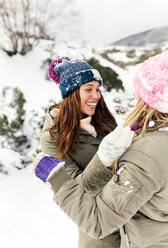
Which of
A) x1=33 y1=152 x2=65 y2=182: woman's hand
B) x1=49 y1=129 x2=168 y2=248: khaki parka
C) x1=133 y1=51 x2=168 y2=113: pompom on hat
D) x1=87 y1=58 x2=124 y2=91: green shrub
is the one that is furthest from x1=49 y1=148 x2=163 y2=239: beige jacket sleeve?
x1=87 y1=58 x2=124 y2=91: green shrub

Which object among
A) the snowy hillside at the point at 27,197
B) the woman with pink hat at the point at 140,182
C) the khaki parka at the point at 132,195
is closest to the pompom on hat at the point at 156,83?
the woman with pink hat at the point at 140,182

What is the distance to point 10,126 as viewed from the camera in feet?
12.4

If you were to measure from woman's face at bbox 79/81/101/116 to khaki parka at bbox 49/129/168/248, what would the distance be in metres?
0.78

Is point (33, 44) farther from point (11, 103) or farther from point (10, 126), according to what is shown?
point (10, 126)

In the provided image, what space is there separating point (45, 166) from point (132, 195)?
0.42 metres

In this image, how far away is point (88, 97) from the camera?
1596 mm

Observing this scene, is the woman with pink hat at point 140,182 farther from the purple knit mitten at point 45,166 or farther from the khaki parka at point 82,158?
the khaki parka at point 82,158

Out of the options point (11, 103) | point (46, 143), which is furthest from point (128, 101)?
point (46, 143)

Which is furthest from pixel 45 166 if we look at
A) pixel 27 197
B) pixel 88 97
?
pixel 27 197

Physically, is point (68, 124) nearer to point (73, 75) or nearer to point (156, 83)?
point (73, 75)

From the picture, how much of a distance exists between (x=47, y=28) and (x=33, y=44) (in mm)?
830

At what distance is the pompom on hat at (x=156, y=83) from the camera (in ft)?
2.57

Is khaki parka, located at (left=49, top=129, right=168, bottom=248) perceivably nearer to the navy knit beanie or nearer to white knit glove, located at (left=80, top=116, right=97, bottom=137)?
white knit glove, located at (left=80, top=116, right=97, bottom=137)

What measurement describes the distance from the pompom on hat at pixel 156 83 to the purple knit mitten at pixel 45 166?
1.61 feet
